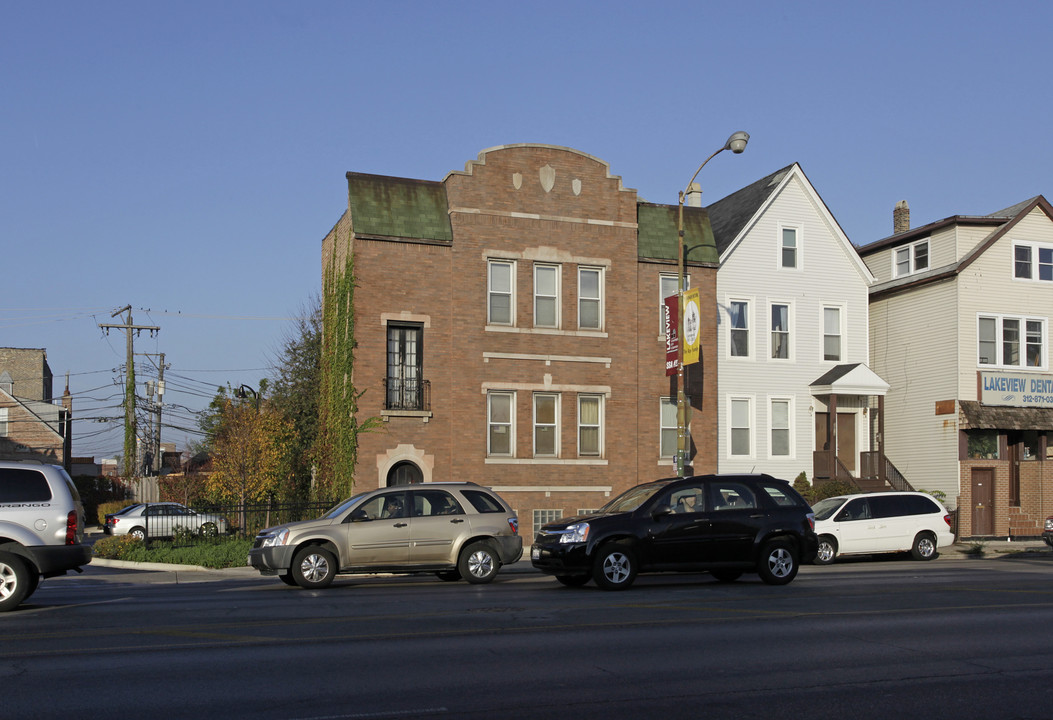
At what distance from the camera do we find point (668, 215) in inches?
1261

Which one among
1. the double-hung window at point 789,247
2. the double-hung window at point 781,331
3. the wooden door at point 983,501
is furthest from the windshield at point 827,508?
the double-hung window at point 789,247

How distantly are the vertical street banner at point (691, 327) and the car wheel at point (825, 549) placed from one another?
5.73m

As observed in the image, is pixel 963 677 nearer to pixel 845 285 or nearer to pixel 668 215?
pixel 668 215

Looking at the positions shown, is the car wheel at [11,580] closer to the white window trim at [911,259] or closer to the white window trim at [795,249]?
the white window trim at [795,249]

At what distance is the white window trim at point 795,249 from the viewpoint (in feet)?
111

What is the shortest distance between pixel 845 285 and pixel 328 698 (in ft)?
98.6

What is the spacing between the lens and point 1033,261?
116 ft

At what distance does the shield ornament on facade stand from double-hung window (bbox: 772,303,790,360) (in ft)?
28.7

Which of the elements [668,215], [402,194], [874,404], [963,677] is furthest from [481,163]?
[963,677]

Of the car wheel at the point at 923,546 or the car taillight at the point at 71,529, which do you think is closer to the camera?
the car taillight at the point at 71,529

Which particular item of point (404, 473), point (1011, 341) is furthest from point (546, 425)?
point (1011, 341)

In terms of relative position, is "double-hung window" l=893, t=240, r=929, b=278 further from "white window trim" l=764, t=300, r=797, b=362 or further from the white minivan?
the white minivan

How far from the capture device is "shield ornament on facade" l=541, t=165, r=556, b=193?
3012cm

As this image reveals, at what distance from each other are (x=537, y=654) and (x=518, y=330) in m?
20.2
